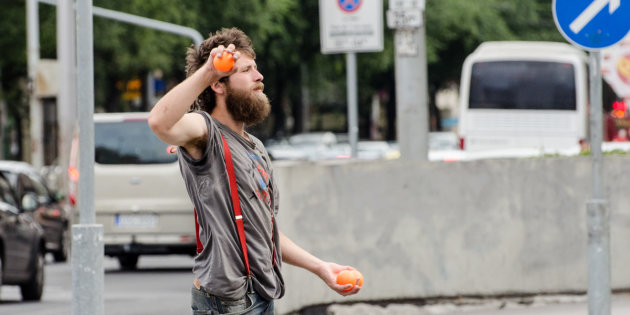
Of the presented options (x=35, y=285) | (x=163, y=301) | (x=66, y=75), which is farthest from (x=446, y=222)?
(x=66, y=75)

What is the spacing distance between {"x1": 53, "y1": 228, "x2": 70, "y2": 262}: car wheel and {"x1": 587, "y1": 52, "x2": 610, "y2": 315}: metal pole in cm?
1341

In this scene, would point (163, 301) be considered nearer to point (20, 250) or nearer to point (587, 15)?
point (20, 250)

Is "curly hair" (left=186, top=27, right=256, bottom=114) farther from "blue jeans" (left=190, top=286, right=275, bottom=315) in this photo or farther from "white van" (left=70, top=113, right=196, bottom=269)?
"white van" (left=70, top=113, right=196, bottom=269)

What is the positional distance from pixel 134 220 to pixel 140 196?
0.29m

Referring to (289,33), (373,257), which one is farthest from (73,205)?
(289,33)

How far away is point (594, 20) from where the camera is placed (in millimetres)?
8047

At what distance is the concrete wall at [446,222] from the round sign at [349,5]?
9.77 ft

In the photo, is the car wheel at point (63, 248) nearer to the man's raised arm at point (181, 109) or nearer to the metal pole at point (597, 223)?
the metal pole at point (597, 223)

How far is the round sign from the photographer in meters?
12.5

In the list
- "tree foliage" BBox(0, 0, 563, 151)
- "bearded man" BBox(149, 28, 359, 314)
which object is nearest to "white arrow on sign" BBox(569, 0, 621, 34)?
"bearded man" BBox(149, 28, 359, 314)

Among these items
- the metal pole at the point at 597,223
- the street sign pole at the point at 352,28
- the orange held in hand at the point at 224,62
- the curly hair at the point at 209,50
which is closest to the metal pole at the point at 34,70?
the street sign pole at the point at 352,28

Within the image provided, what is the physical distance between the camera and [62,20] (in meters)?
27.7

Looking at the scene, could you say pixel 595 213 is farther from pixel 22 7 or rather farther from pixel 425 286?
pixel 22 7

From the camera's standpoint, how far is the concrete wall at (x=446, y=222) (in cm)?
970
